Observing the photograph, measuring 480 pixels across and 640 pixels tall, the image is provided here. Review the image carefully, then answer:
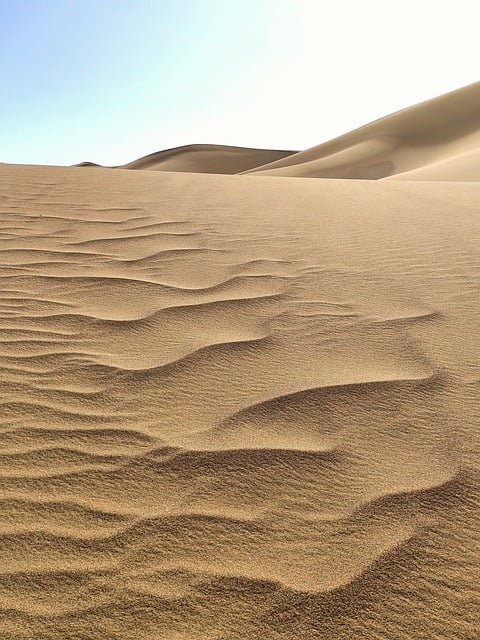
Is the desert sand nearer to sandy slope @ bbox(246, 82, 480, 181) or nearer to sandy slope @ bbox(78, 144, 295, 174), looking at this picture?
sandy slope @ bbox(246, 82, 480, 181)

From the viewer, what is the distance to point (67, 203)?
488 cm

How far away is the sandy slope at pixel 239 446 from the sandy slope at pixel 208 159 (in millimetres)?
37414

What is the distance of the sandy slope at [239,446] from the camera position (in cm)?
108

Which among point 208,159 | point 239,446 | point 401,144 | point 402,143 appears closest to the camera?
point 239,446

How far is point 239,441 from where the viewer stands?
1.57 metres

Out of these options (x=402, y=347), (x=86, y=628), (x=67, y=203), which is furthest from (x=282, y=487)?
(x=67, y=203)

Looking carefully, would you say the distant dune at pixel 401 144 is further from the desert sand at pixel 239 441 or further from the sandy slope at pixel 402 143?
the desert sand at pixel 239 441

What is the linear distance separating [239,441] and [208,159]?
138ft

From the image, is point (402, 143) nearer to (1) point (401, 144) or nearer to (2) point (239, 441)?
(1) point (401, 144)

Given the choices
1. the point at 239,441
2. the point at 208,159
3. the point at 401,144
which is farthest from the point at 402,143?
the point at 239,441

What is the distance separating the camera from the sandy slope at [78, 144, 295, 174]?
1590 inches

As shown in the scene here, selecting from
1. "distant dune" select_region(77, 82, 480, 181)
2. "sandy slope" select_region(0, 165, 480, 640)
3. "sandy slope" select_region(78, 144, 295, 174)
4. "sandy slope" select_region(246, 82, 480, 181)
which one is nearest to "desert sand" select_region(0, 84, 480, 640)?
"sandy slope" select_region(0, 165, 480, 640)

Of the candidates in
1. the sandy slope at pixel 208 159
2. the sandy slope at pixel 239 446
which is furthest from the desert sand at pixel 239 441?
the sandy slope at pixel 208 159

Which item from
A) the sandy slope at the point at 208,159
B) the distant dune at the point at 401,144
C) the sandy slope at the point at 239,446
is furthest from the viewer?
the sandy slope at the point at 208,159
